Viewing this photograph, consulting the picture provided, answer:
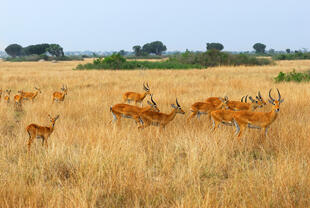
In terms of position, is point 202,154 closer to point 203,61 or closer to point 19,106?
point 19,106

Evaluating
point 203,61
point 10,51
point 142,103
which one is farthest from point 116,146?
point 10,51

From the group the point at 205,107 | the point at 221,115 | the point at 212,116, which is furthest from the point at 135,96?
the point at 221,115

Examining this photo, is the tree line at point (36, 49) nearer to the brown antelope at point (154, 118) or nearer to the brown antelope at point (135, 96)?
the brown antelope at point (135, 96)

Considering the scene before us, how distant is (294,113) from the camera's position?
8328 millimetres

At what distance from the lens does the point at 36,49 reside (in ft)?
399

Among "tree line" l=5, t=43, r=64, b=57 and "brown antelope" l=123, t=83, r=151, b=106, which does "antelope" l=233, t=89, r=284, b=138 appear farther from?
"tree line" l=5, t=43, r=64, b=57

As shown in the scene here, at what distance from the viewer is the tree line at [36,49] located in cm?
9912

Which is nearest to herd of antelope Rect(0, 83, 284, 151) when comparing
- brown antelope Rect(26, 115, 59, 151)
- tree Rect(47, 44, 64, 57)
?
brown antelope Rect(26, 115, 59, 151)

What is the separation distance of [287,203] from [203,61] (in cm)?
3641

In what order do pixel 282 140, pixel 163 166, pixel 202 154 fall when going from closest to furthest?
pixel 163 166, pixel 202 154, pixel 282 140

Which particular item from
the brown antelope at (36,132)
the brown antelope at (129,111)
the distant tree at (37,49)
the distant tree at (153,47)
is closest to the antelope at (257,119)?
the brown antelope at (129,111)

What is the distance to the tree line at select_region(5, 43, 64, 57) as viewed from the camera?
99.1 m

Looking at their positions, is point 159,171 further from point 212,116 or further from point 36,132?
point 212,116

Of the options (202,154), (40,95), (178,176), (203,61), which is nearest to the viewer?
(178,176)
